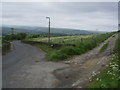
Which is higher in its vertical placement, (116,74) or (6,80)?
(116,74)

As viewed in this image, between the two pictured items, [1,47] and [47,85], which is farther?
[1,47]

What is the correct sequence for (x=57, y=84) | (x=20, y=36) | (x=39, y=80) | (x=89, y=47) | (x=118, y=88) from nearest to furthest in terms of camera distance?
(x=118, y=88), (x=57, y=84), (x=39, y=80), (x=89, y=47), (x=20, y=36)

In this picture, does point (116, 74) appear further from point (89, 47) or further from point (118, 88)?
point (89, 47)

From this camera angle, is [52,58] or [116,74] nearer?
[116,74]

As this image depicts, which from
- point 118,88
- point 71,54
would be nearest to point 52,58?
point 71,54

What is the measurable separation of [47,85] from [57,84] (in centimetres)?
59

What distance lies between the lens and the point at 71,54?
2194cm

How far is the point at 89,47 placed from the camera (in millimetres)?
27406

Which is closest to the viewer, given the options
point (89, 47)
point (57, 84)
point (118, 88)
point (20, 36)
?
point (118, 88)

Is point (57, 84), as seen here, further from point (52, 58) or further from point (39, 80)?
point (52, 58)

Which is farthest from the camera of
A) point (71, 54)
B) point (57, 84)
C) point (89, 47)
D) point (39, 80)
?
point (89, 47)

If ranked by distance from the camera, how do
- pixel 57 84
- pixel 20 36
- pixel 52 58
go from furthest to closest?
pixel 20 36 < pixel 52 58 < pixel 57 84

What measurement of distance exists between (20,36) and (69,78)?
260ft

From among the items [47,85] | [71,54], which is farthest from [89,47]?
[47,85]
